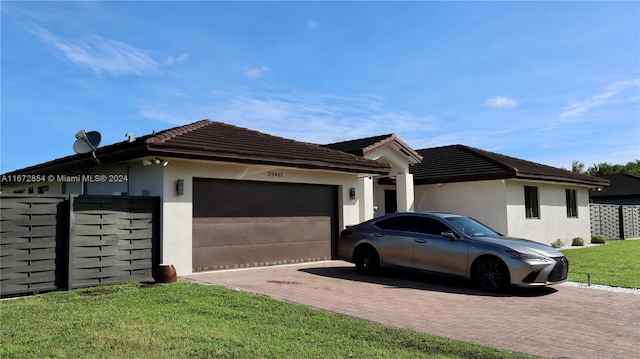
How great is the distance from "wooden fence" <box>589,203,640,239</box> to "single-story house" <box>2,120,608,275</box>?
26.1 ft

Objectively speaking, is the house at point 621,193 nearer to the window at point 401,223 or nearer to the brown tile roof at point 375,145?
the brown tile roof at point 375,145

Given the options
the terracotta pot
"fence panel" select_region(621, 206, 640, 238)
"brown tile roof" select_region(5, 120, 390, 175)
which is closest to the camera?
the terracotta pot

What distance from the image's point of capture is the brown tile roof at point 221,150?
11.1 m

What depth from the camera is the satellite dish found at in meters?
12.6

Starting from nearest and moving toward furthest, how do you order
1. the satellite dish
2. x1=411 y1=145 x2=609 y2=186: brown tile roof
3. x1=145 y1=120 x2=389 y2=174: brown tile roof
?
x1=145 y1=120 x2=389 y2=174: brown tile roof → the satellite dish → x1=411 y1=145 x2=609 y2=186: brown tile roof

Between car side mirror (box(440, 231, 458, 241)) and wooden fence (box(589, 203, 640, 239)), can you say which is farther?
wooden fence (box(589, 203, 640, 239))

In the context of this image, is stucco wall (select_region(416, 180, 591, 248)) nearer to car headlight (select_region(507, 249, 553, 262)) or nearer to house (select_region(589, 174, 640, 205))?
car headlight (select_region(507, 249, 553, 262))

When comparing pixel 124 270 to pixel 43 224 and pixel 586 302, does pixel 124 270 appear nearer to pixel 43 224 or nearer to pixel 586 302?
pixel 43 224

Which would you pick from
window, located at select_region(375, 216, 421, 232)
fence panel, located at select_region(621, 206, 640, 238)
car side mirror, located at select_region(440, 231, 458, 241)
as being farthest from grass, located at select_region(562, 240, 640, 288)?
fence panel, located at select_region(621, 206, 640, 238)

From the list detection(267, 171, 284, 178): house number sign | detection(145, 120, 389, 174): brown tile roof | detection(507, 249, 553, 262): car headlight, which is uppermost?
detection(145, 120, 389, 174): brown tile roof

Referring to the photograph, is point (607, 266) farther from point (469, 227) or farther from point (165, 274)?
point (165, 274)

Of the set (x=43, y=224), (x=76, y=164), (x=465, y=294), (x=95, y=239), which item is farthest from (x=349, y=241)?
(x=76, y=164)

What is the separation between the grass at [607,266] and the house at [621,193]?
22.6 meters

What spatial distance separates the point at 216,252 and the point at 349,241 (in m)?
3.34
